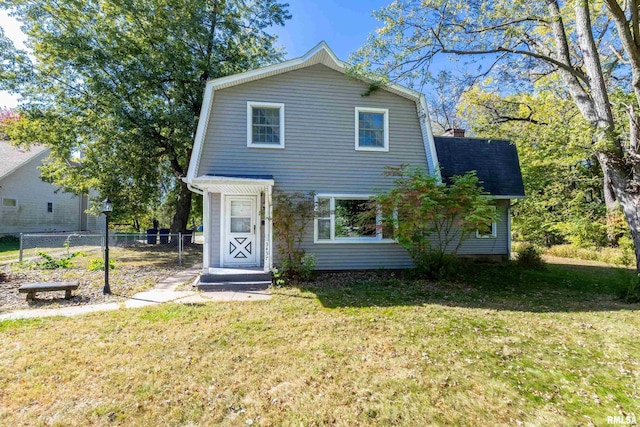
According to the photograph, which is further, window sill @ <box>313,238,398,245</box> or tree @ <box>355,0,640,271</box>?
window sill @ <box>313,238,398,245</box>

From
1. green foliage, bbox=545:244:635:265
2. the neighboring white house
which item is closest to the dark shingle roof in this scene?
green foliage, bbox=545:244:635:265

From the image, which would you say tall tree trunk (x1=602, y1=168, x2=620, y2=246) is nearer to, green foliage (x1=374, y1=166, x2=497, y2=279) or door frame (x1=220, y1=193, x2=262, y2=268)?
green foliage (x1=374, y1=166, x2=497, y2=279)

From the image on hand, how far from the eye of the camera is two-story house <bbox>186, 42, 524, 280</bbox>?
336 inches

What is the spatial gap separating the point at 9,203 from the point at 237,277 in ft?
69.5

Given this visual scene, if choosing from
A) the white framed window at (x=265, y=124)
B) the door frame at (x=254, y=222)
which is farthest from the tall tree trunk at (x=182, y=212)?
the white framed window at (x=265, y=124)

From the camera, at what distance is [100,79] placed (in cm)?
1277

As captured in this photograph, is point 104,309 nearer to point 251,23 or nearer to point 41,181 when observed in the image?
point 251,23

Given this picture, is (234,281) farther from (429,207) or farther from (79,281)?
(429,207)

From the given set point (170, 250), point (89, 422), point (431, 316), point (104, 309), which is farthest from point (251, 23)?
point (89, 422)

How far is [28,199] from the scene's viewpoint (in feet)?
66.4

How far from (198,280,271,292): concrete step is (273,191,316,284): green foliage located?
531mm

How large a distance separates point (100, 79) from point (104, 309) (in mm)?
11520

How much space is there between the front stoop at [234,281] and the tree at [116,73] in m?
8.00

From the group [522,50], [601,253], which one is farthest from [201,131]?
[601,253]
